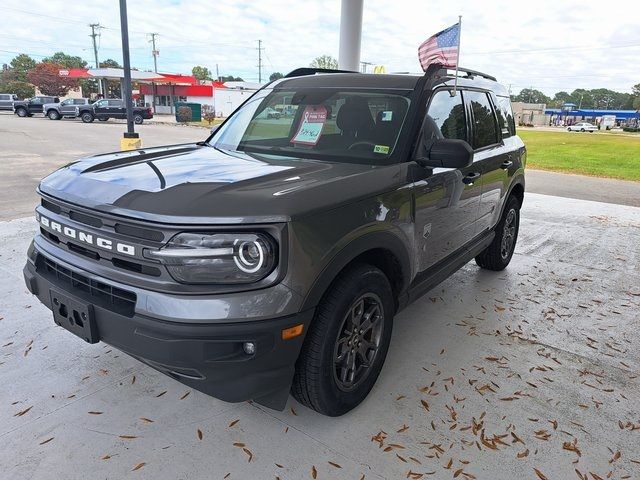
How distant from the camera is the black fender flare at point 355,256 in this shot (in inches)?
88.0

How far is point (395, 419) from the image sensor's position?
2754 mm

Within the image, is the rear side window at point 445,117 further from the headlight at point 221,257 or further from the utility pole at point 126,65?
the utility pole at point 126,65

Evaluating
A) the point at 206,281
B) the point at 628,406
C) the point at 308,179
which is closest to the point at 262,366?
the point at 206,281

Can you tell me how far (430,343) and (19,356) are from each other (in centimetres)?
281

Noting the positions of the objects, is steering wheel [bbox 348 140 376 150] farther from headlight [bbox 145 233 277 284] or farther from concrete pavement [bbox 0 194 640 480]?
concrete pavement [bbox 0 194 640 480]

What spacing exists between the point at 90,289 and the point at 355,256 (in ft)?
4.22

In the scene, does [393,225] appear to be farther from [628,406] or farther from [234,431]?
[628,406]

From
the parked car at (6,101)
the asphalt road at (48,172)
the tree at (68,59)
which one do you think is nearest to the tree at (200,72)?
the tree at (68,59)

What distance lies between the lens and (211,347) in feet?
6.65

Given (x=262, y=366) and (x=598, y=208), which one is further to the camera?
(x=598, y=208)

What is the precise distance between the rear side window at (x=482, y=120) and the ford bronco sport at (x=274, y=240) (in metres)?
0.35

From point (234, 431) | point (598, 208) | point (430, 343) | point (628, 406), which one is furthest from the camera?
point (598, 208)

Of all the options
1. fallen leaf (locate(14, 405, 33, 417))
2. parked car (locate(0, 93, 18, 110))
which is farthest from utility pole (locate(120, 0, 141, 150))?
parked car (locate(0, 93, 18, 110))

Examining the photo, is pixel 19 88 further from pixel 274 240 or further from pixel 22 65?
pixel 274 240
